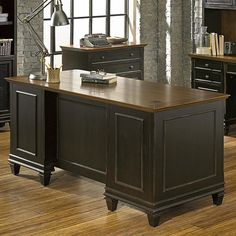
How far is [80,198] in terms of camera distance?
588 centimetres

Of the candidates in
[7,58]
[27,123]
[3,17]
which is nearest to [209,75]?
[7,58]

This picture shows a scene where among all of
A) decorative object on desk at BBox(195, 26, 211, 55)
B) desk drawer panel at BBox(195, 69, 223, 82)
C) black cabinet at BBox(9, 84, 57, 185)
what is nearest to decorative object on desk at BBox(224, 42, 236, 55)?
decorative object on desk at BBox(195, 26, 211, 55)

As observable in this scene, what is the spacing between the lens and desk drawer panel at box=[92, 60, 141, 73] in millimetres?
8883

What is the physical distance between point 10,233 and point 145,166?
1.10m

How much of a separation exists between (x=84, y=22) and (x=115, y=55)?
996mm

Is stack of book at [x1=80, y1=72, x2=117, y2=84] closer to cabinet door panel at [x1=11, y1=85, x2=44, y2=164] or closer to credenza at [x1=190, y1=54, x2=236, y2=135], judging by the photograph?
cabinet door panel at [x1=11, y1=85, x2=44, y2=164]

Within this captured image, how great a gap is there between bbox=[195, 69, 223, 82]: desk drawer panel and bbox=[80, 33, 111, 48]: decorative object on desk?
1238mm

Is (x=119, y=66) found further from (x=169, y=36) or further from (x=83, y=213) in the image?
(x=83, y=213)

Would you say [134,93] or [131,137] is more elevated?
[134,93]

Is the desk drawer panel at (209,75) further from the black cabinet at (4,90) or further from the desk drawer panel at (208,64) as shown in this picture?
the black cabinet at (4,90)

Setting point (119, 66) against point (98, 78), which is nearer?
point (98, 78)

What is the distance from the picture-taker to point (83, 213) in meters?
5.51

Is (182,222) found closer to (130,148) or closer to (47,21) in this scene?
(130,148)

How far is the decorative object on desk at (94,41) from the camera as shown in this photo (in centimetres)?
888
